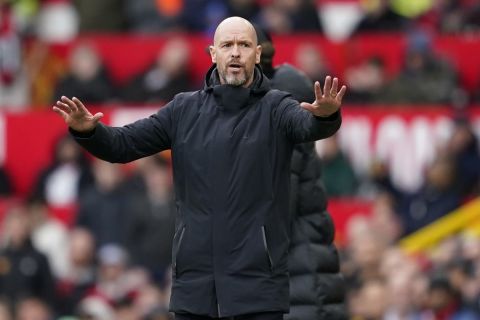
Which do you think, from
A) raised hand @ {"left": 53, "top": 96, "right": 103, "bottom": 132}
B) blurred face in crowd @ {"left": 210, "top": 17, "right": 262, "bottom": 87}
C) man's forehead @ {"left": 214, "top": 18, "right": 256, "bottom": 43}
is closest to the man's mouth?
blurred face in crowd @ {"left": 210, "top": 17, "right": 262, "bottom": 87}

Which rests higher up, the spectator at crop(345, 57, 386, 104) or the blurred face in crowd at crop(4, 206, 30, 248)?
the spectator at crop(345, 57, 386, 104)

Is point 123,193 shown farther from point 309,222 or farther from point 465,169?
point 309,222

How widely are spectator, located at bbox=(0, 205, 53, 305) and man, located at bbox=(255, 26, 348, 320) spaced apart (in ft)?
22.2

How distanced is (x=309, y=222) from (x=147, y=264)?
256 inches

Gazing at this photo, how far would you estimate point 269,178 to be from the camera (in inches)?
298

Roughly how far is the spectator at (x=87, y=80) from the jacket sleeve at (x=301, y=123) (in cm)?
1040

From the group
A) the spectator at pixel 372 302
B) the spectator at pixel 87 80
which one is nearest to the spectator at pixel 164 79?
the spectator at pixel 87 80

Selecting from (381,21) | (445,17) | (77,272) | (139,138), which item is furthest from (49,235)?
(139,138)

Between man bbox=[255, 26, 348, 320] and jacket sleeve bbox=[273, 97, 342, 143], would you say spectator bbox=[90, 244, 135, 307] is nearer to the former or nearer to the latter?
man bbox=[255, 26, 348, 320]

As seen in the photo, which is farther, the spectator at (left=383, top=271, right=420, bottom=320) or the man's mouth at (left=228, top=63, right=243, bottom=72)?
the spectator at (left=383, top=271, right=420, bottom=320)

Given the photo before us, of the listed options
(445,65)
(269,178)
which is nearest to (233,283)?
(269,178)

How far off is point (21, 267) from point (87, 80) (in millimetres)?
3008

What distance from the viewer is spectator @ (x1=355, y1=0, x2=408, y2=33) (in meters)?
18.6

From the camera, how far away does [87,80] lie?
1797cm
